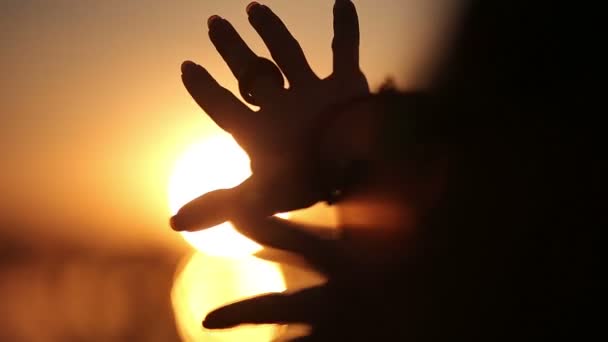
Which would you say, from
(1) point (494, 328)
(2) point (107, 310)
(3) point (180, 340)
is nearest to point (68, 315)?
(2) point (107, 310)

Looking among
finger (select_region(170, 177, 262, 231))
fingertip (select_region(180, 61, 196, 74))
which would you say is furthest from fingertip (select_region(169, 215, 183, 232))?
fingertip (select_region(180, 61, 196, 74))

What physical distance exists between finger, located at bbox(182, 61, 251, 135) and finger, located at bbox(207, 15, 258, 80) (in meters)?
0.02

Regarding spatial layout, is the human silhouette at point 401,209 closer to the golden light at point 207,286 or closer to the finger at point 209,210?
the finger at point 209,210

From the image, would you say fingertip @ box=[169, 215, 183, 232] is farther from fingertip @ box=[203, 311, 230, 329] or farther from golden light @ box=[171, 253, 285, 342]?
golden light @ box=[171, 253, 285, 342]

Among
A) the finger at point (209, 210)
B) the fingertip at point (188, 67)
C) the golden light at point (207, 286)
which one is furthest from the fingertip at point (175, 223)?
the golden light at point (207, 286)

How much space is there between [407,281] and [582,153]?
6.4 inches

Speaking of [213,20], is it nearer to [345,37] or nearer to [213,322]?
[345,37]

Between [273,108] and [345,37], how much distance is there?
0.08 meters

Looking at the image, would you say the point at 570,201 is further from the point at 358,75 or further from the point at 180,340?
the point at 180,340

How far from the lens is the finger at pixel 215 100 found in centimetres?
49

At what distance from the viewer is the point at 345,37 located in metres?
0.52

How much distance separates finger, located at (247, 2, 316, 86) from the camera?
50 centimetres

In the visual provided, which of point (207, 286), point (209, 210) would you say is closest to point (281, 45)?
point (209, 210)

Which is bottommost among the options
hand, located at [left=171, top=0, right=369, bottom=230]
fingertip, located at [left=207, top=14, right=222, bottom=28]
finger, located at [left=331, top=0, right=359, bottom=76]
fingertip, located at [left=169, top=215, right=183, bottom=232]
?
fingertip, located at [left=169, top=215, right=183, bottom=232]
